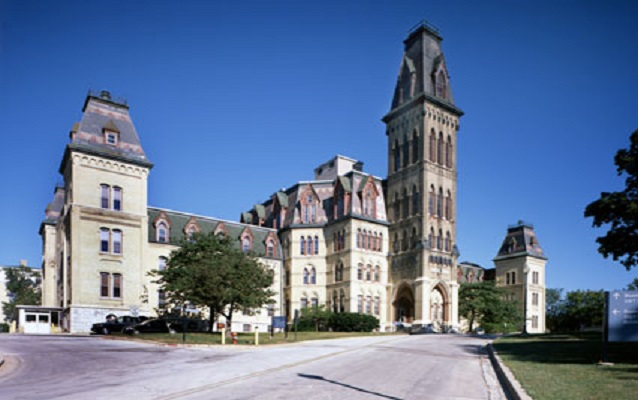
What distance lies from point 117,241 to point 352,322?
22.0m

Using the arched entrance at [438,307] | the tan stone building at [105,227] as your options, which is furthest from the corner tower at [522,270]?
the tan stone building at [105,227]

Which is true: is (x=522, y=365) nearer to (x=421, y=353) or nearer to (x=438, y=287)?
(x=421, y=353)

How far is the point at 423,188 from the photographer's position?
5166 centimetres

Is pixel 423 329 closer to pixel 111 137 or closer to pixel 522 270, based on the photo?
pixel 522 270

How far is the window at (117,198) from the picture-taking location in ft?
145

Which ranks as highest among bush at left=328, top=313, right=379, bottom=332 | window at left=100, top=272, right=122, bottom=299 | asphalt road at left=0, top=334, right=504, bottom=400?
asphalt road at left=0, top=334, right=504, bottom=400

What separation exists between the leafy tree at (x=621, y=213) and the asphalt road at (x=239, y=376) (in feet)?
24.1

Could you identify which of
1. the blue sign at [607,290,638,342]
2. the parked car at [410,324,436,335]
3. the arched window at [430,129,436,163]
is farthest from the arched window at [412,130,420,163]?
the blue sign at [607,290,638,342]

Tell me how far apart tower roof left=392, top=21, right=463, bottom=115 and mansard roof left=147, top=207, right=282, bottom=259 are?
21.7m

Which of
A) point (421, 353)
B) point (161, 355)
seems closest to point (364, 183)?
point (421, 353)

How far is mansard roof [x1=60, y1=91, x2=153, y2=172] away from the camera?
4356 centimetres

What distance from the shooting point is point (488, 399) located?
1112 cm

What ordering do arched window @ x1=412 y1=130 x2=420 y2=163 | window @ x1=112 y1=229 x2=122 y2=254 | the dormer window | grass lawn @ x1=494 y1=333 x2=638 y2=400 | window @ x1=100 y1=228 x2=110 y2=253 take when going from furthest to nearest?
1. arched window @ x1=412 y1=130 x2=420 y2=163
2. the dormer window
3. window @ x1=112 y1=229 x2=122 y2=254
4. window @ x1=100 y1=228 x2=110 y2=253
5. grass lawn @ x1=494 y1=333 x2=638 y2=400

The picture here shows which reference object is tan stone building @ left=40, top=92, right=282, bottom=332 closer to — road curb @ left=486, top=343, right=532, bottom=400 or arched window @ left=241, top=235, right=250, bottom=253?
arched window @ left=241, top=235, right=250, bottom=253
